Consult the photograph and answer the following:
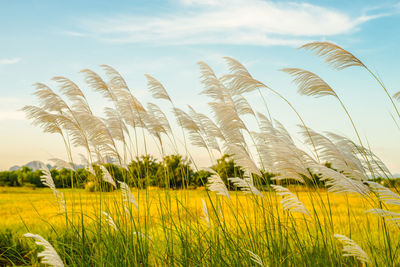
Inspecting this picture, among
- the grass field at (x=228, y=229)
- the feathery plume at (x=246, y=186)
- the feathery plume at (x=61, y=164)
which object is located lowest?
the grass field at (x=228, y=229)

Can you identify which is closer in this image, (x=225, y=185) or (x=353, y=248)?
(x=353, y=248)

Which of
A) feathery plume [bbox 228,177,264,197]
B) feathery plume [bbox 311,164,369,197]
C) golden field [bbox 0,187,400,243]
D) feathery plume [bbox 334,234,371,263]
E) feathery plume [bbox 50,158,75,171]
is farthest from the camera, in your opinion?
feathery plume [bbox 50,158,75,171]

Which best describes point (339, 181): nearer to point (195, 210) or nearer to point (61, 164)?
point (195, 210)

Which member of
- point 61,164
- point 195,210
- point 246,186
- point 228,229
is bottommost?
point 228,229

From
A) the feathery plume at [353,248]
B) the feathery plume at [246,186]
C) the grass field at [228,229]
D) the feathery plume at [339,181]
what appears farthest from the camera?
the grass field at [228,229]

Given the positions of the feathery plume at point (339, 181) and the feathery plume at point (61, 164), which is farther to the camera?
the feathery plume at point (61, 164)

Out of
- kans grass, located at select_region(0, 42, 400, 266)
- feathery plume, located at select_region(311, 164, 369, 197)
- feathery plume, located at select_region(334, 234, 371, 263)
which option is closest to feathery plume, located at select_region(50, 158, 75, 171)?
kans grass, located at select_region(0, 42, 400, 266)

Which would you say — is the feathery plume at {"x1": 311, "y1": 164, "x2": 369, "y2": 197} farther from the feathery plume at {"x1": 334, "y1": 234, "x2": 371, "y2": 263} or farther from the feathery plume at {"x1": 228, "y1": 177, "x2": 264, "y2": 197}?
the feathery plume at {"x1": 228, "y1": 177, "x2": 264, "y2": 197}

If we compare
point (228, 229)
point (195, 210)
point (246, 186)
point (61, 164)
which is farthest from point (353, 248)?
point (61, 164)

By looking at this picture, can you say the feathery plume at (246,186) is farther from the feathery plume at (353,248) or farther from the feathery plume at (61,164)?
the feathery plume at (61,164)

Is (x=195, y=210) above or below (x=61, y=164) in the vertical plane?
below

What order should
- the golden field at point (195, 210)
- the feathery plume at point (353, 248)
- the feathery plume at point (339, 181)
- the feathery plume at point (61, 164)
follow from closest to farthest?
the feathery plume at point (353, 248), the feathery plume at point (339, 181), the golden field at point (195, 210), the feathery plume at point (61, 164)

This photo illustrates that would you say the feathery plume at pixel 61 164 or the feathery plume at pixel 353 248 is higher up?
the feathery plume at pixel 61 164

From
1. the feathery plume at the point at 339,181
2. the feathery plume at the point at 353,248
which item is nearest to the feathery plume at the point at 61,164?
the feathery plume at the point at 339,181
